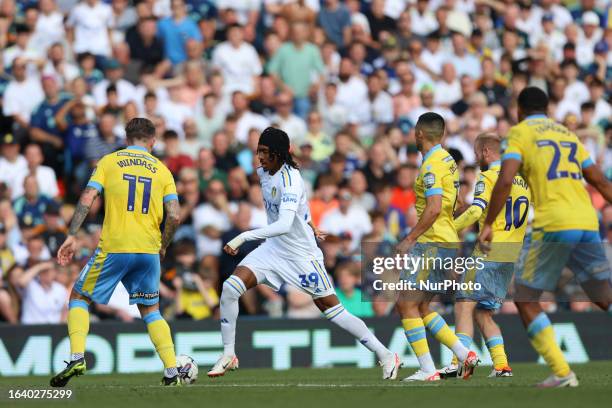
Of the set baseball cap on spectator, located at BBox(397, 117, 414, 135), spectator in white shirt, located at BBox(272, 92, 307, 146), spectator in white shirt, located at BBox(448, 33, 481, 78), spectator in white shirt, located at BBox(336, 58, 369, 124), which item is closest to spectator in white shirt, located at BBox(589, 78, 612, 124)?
spectator in white shirt, located at BBox(448, 33, 481, 78)

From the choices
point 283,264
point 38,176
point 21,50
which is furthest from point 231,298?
point 21,50

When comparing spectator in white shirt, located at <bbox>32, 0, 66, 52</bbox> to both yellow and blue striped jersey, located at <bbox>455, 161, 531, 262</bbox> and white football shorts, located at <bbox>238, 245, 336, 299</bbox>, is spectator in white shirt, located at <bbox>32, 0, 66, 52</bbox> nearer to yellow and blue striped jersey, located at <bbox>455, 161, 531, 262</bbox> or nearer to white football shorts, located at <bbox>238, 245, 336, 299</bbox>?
white football shorts, located at <bbox>238, 245, 336, 299</bbox>

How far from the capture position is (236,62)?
23.4m

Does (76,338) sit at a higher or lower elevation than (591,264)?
lower

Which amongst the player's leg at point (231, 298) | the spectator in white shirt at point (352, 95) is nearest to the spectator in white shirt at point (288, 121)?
the spectator in white shirt at point (352, 95)

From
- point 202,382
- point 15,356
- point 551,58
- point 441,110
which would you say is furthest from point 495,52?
point 202,382

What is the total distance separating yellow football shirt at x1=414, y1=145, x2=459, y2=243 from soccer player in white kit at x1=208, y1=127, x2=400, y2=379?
118 centimetres

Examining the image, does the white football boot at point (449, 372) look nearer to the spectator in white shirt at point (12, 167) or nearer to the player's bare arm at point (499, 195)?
the player's bare arm at point (499, 195)

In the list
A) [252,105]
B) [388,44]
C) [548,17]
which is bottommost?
[252,105]

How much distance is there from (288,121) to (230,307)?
9446mm

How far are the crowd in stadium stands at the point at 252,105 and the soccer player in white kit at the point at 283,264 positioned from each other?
219 inches

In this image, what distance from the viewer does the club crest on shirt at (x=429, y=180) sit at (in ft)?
41.8

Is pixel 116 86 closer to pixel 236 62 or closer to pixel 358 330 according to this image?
pixel 236 62

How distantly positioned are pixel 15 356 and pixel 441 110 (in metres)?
9.60
